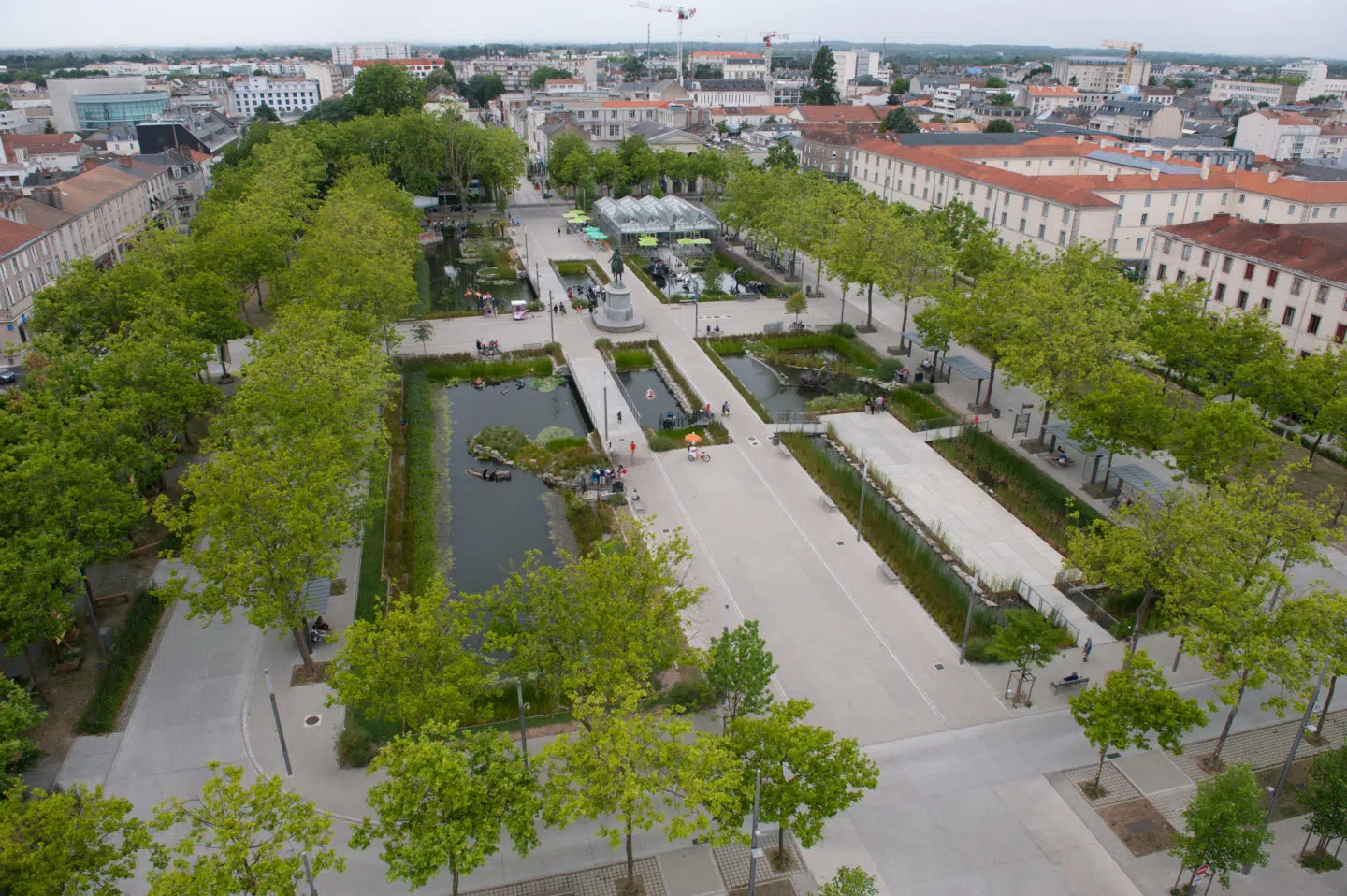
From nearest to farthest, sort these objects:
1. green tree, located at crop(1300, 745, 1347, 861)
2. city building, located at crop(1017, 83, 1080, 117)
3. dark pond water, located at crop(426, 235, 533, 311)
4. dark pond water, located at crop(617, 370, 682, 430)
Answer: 1. green tree, located at crop(1300, 745, 1347, 861)
2. dark pond water, located at crop(617, 370, 682, 430)
3. dark pond water, located at crop(426, 235, 533, 311)
4. city building, located at crop(1017, 83, 1080, 117)

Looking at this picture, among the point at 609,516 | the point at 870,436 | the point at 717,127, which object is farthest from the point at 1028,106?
the point at 609,516

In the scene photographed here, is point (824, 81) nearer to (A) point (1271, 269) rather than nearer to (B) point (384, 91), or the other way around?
(B) point (384, 91)

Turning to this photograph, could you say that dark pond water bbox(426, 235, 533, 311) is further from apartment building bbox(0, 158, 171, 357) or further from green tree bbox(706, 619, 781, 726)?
green tree bbox(706, 619, 781, 726)

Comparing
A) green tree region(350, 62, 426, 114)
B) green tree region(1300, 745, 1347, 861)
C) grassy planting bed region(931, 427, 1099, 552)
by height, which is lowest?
grassy planting bed region(931, 427, 1099, 552)

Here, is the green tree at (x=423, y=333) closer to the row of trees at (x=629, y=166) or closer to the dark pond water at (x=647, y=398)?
the dark pond water at (x=647, y=398)

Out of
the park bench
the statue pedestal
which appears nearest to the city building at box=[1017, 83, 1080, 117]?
the statue pedestal
